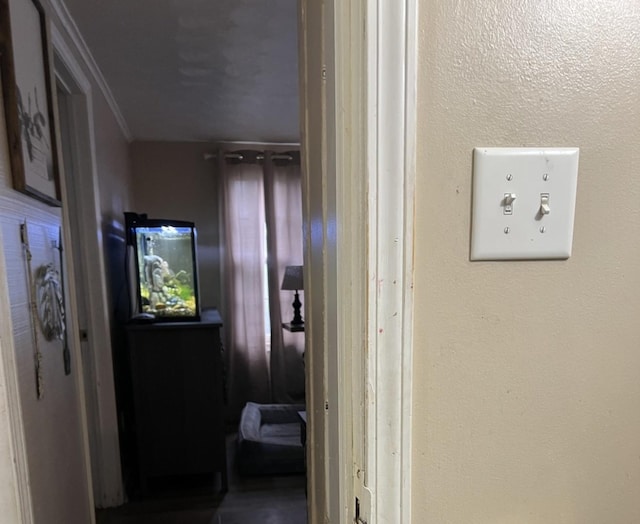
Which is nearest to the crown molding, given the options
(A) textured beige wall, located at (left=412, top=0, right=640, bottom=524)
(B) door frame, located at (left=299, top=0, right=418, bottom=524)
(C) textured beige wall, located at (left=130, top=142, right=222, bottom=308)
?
(C) textured beige wall, located at (left=130, top=142, right=222, bottom=308)

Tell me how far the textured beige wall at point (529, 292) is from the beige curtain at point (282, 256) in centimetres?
284

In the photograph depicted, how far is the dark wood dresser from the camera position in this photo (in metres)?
2.10

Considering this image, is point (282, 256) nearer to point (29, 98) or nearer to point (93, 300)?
point (93, 300)

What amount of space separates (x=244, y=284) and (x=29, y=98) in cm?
234

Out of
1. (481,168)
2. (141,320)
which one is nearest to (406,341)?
(481,168)

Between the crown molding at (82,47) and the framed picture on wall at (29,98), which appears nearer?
the framed picture on wall at (29,98)

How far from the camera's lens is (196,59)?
1887 millimetres

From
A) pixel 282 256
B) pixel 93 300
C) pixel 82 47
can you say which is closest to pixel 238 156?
pixel 282 256

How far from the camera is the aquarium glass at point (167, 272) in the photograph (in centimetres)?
219

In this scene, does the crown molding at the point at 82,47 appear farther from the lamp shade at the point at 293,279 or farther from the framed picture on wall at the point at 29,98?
the lamp shade at the point at 293,279

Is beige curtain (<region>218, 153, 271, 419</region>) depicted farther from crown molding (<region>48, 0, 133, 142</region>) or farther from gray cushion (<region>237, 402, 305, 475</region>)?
crown molding (<region>48, 0, 133, 142</region>)

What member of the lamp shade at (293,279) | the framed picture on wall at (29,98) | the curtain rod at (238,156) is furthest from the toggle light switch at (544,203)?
the curtain rod at (238,156)

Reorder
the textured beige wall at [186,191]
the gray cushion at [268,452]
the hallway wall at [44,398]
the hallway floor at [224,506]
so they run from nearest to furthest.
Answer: the hallway wall at [44,398] < the hallway floor at [224,506] < the gray cushion at [268,452] < the textured beige wall at [186,191]

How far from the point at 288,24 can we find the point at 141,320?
5.37ft
